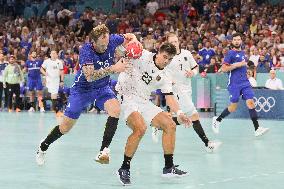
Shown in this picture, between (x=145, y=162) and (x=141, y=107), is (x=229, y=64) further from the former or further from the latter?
(x=141, y=107)

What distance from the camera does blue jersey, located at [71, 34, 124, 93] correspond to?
10.9m

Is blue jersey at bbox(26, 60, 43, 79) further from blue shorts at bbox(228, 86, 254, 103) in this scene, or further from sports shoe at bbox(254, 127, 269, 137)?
sports shoe at bbox(254, 127, 269, 137)

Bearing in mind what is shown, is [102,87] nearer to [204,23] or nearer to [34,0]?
[204,23]

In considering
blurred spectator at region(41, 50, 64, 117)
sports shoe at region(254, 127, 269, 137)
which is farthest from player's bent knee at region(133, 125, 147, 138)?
blurred spectator at region(41, 50, 64, 117)

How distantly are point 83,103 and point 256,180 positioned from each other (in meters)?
3.00

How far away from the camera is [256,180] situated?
10.4 m

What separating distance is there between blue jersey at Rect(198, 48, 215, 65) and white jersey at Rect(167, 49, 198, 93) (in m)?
12.3

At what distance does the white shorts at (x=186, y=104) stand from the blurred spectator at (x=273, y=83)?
973 centimetres

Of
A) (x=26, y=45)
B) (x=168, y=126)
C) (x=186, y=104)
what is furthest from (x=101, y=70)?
(x=26, y=45)

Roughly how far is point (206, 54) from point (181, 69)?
12.5m

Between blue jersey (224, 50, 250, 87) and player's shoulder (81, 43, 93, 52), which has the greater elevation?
player's shoulder (81, 43, 93, 52)

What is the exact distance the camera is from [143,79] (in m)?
10.7

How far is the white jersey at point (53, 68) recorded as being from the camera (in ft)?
95.1

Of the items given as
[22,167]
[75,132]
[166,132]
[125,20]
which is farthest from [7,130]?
[125,20]
